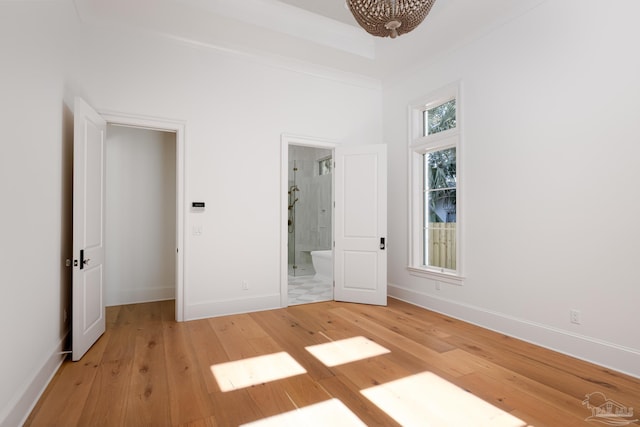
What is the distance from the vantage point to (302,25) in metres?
3.86

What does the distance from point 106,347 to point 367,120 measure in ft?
14.1

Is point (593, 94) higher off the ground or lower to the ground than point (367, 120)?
lower

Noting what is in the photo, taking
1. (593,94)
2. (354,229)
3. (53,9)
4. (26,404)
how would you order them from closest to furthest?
(26,404) → (53,9) → (593,94) → (354,229)

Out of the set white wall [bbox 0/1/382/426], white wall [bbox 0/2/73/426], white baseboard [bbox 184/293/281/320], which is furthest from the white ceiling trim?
white baseboard [bbox 184/293/281/320]

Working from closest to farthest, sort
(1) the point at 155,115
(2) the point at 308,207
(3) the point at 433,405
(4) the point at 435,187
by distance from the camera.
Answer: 1. (3) the point at 433,405
2. (1) the point at 155,115
3. (4) the point at 435,187
4. (2) the point at 308,207

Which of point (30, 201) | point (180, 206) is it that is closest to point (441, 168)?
point (180, 206)

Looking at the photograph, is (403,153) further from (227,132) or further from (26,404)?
(26,404)

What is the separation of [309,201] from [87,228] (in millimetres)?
4683

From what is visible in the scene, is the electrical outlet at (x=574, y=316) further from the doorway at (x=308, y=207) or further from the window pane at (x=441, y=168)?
the doorway at (x=308, y=207)

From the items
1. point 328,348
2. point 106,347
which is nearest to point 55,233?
point 106,347

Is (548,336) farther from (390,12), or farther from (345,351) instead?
(390,12)

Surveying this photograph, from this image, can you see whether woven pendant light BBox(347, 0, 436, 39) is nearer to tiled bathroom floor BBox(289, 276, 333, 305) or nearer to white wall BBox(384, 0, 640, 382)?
white wall BBox(384, 0, 640, 382)

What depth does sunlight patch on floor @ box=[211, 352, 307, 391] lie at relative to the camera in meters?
2.40

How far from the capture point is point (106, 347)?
3.04 m
